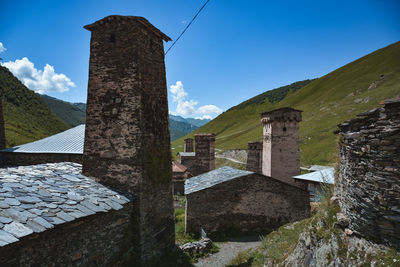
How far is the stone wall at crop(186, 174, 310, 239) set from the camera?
39.8 ft

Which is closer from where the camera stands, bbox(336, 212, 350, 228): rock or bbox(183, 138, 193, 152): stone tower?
bbox(336, 212, 350, 228): rock

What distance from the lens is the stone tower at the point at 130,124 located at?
292 inches

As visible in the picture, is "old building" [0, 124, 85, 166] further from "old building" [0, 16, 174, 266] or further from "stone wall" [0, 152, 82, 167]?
"old building" [0, 16, 174, 266]

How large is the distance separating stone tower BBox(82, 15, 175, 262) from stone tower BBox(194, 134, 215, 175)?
1092 cm

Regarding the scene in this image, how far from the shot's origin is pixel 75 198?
5961 millimetres

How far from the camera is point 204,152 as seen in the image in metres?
19.4

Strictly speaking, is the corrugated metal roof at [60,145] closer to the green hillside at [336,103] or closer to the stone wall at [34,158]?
the stone wall at [34,158]

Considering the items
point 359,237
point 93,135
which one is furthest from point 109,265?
point 359,237

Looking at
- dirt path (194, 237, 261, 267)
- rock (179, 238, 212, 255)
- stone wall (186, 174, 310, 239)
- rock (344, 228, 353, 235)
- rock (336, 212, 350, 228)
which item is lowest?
dirt path (194, 237, 261, 267)

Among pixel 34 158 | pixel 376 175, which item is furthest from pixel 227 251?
pixel 34 158

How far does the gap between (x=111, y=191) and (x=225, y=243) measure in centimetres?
699

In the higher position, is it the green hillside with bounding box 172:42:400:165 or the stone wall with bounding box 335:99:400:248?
the green hillside with bounding box 172:42:400:165

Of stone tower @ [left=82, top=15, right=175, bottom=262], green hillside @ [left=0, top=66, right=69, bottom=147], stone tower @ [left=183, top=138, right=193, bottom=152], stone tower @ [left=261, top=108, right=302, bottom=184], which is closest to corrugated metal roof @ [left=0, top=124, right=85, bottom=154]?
stone tower @ [left=82, top=15, right=175, bottom=262]

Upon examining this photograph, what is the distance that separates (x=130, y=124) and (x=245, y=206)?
8.44m
